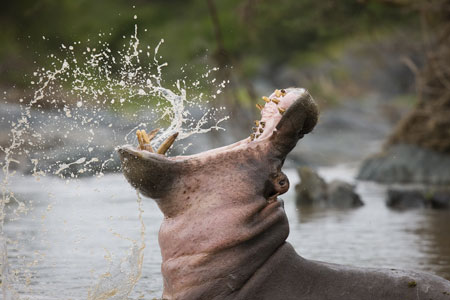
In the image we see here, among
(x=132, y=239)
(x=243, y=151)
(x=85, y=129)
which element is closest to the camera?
(x=243, y=151)

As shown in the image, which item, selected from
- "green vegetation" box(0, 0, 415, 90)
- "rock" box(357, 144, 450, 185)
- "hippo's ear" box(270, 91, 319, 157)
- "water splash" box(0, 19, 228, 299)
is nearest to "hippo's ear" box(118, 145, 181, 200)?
"hippo's ear" box(270, 91, 319, 157)

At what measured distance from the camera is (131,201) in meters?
9.52

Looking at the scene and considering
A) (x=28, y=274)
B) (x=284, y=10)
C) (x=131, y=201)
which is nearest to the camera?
(x=28, y=274)

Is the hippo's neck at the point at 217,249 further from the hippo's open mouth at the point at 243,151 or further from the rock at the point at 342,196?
the rock at the point at 342,196

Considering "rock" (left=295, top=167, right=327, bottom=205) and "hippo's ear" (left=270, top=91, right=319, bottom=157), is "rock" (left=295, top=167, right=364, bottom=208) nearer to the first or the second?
"rock" (left=295, top=167, right=327, bottom=205)

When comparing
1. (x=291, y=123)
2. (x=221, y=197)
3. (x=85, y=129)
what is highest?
(x=85, y=129)

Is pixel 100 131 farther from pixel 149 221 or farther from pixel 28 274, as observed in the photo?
pixel 28 274

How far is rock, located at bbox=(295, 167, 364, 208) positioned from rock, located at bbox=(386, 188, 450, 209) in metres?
0.35

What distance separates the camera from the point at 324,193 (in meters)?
9.66

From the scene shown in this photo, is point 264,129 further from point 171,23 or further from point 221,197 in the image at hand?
point 171,23

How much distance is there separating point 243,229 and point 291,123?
47 cm

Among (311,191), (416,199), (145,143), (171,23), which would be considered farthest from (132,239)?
(171,23)

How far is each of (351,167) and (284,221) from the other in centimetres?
1256

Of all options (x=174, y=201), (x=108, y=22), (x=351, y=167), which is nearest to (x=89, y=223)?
(x=174, y=201)
